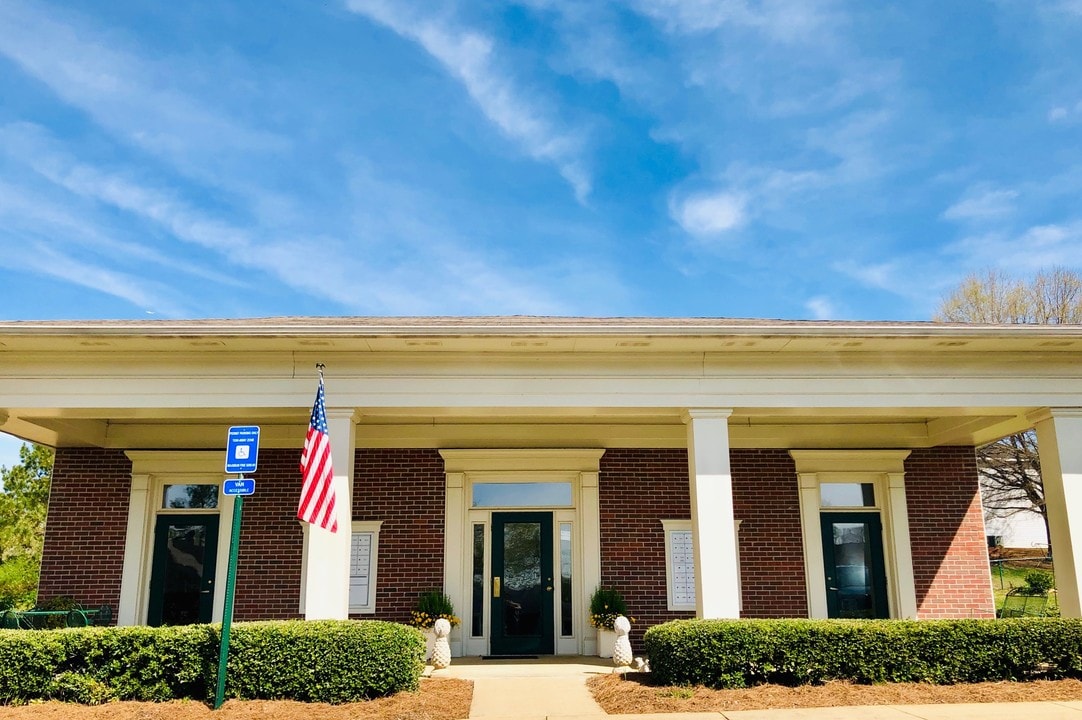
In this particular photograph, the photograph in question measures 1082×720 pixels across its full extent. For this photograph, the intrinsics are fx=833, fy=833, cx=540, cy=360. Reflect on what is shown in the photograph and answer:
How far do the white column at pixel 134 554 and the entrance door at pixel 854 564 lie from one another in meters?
10.2

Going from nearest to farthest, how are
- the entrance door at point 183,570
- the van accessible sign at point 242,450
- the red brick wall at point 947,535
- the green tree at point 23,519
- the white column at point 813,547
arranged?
the van accessible sign at point 242,450 → the entrance door at point 183,570 → the white column at point 813,547 → the red brick wall at point 947,535 → the green tree at point 23,519

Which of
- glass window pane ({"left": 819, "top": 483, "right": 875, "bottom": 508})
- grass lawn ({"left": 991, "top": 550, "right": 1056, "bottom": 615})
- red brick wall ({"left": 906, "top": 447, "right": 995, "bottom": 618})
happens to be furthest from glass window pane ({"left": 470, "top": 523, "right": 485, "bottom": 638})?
grass lawn ({"left": 991, "top": 550, "right": 1056, "bottom": 615})

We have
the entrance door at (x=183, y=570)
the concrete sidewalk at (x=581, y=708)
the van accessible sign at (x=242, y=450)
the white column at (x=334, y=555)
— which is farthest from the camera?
the entrance door at (x=183, y=570)

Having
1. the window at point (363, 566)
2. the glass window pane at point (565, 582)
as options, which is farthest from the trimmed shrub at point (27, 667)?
the glass window pane at point (565, 582)

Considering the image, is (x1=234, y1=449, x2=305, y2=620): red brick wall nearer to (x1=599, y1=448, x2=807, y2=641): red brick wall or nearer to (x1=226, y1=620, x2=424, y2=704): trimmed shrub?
(x1=226, y1=620, x2=424, y2=704): trimmed shrub

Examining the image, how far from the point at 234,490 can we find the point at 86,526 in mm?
6107

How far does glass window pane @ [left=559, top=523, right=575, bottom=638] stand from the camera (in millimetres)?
12234

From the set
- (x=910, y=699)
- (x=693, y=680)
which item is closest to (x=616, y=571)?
(x=693, y=680)

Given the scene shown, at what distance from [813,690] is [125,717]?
643 cm

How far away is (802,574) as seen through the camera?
12578mm

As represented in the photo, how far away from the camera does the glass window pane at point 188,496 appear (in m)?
12.6

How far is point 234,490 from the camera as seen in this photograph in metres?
7.85

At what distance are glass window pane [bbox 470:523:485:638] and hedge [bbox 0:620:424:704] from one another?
4.10 metres

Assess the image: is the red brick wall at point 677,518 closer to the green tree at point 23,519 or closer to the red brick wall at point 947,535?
the red brick wall at point 947,535
